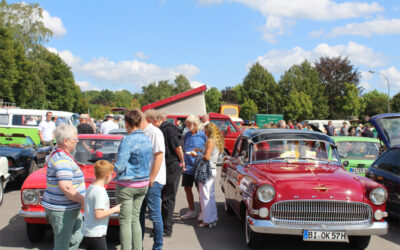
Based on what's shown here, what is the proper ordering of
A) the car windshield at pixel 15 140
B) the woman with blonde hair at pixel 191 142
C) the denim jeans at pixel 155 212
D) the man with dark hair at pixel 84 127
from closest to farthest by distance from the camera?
the denim jeans at pixel 155 212 < the woman with blonde hair at pixel 191 142 < the man with dark hair at pixel 84 127 < the car windshield at pixel 15 140

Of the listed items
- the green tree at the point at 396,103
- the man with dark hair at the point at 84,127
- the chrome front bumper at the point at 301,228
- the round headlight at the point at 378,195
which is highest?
the green tree at the point at 396,103

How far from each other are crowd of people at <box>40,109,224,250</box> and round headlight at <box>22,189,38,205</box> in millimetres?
1172

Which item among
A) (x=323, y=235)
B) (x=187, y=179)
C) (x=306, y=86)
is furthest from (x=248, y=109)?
(x=323, y=235)

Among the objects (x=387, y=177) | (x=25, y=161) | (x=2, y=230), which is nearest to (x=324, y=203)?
(x=387, y=177)

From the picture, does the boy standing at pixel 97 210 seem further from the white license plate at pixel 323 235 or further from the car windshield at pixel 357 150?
the car windshield at pixel 357 150

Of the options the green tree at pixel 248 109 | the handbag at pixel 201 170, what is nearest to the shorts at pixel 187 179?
the handbag at pixel 201 170

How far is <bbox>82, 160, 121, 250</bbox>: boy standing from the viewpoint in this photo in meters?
3.76

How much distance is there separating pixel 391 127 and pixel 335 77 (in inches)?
2513

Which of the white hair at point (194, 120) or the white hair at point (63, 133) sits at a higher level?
the white hair at point (194, 120)

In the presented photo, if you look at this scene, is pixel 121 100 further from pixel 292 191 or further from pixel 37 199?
pixel 292 191

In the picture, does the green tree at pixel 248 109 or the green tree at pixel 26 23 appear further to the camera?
the green tree at pixel 248 109

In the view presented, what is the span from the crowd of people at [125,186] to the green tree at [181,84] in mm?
96713

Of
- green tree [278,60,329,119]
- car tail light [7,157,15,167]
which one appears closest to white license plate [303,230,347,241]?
car tail light [7,157,15,167]

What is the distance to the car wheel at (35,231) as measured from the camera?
18.3ft
